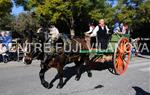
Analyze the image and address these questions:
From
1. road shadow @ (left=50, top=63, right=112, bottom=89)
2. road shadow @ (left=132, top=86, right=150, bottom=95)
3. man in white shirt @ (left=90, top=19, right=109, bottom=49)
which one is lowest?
road shadow @ (left=132, top=86, right=150, bottom=95)

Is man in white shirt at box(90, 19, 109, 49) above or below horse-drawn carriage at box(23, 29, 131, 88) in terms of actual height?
above

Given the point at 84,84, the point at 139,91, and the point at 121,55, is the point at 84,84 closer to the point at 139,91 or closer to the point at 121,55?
the point at 139,91

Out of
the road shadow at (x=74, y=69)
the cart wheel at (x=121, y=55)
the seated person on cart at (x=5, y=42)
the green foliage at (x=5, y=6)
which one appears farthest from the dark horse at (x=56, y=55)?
the green foliage at (x=5, y=6)

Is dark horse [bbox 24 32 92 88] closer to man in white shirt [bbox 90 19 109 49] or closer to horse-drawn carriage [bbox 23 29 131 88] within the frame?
horse-drawn carriage [bbox 23 29 131 88]

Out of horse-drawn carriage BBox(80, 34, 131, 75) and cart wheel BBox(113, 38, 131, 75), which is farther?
cart wheel BBox(113, 38, 131, 75)

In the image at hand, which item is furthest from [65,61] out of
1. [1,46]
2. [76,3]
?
[76,3]

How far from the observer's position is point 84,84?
10.9 m

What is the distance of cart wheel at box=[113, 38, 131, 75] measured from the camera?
1223 centimetres

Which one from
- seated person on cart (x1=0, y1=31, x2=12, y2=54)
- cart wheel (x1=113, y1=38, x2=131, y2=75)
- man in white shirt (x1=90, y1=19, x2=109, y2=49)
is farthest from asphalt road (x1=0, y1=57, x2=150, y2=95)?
seated person on cart (x1=0, y1=31, x2=12, y2=54)

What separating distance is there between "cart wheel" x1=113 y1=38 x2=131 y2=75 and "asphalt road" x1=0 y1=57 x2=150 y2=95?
0.34 metres

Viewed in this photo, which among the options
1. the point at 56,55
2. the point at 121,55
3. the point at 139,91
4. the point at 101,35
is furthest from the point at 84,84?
the point at 121,55

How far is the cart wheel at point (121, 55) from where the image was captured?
12227 millimetres

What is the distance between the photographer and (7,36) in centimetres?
1834

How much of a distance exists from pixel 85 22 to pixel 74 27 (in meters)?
1.04
